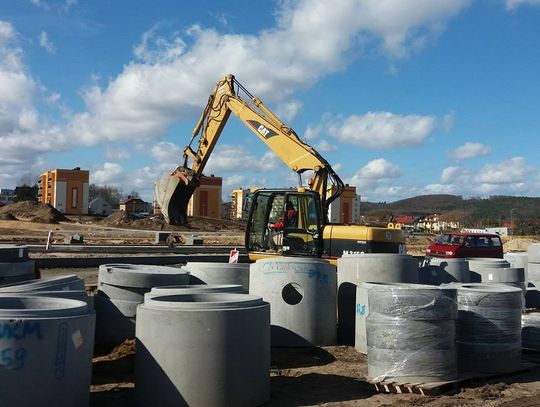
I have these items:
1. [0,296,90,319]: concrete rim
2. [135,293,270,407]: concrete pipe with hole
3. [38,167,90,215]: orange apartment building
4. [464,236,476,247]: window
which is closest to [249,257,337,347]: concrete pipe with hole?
[135,293,270,407]: concrete pipe with hole

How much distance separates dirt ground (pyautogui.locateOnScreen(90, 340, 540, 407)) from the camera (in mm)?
5855

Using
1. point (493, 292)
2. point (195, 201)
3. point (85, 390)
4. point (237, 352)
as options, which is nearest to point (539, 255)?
point (493, 292)

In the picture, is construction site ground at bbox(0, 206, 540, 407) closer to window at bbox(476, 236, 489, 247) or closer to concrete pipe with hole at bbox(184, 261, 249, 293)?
concrete pipe with hole at bbox(184, 261, 249, 293)

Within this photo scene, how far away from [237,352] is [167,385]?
0.65 meters

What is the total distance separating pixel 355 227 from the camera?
484 inches

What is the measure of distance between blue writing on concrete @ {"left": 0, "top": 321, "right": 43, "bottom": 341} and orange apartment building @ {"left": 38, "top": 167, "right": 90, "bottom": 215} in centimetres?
7429

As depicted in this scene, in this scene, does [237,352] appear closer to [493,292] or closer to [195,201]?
[493,292]

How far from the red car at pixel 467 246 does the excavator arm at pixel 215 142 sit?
27.6 feet

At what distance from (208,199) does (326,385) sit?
2844 inches

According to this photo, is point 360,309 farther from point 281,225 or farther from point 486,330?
point 281,225

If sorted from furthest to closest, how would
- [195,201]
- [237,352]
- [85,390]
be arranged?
[195,201] → [237,352] → [85,390]

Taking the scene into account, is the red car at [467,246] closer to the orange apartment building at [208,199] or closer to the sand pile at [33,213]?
the sand pile at [33,213]

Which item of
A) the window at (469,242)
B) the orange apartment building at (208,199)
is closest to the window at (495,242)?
the window at (469,242)

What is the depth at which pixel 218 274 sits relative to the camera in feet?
→ 28.7
